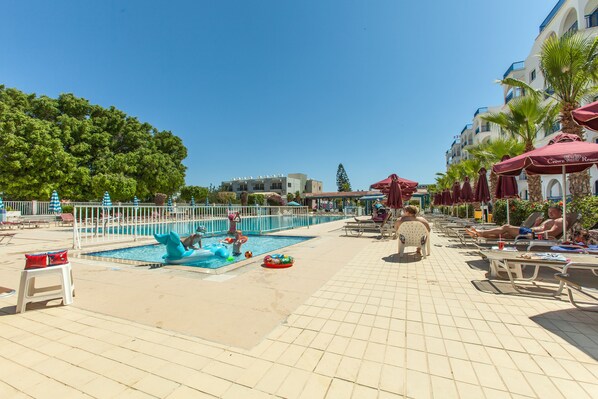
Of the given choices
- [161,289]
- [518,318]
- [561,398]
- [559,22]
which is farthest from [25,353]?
[559,22]

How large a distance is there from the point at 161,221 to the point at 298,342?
9.74 metres

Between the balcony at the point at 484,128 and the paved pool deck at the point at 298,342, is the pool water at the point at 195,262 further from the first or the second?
the balcony at the point at 484,128

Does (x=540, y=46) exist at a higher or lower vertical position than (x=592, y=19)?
lower

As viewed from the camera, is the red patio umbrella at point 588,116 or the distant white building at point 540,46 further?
the distant white building at point 540,46

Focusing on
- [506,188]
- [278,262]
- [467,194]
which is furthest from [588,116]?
[467,194]

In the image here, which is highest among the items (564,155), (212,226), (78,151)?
(78,151)

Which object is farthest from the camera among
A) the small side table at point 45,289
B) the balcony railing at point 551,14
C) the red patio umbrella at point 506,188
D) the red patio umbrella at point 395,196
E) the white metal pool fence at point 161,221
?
the balcony railing at point 551,14

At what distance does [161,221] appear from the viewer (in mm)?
10586

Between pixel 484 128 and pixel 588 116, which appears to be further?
pixel 484 128

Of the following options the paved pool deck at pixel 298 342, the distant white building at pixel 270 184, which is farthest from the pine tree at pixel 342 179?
the paved pool deck at pixel 298 342

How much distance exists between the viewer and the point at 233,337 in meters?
2.62

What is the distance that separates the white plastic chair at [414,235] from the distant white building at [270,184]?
179ft

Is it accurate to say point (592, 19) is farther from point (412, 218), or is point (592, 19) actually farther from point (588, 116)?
point (588, 116)

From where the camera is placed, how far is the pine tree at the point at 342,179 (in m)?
84.3
